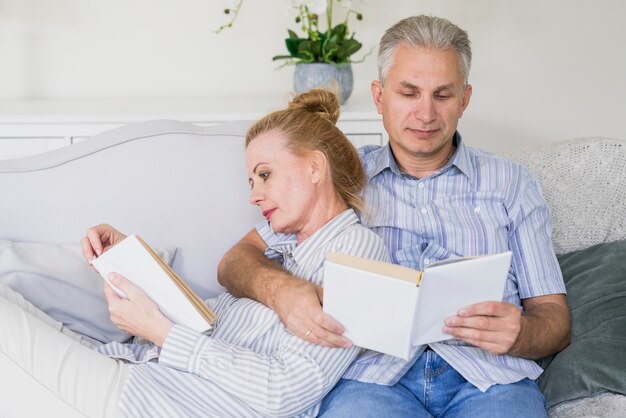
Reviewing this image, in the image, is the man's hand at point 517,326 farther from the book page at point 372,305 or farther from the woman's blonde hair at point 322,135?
the woman's blonde hair at point 322,135

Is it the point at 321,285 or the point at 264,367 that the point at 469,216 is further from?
the point at 264,367

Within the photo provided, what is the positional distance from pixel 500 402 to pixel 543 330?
0.18 m

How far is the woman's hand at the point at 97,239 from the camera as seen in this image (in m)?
1.71

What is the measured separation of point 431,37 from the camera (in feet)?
5.99

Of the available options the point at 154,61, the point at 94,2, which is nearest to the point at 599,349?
the point at 154,61

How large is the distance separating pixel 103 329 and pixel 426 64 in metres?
0.89

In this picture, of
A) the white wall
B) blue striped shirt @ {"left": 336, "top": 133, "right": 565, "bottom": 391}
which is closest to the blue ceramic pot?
the white wall

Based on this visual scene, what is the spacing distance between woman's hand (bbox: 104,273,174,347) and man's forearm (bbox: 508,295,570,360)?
66 cm

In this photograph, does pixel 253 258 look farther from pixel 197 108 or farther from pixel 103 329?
pixel 197 108

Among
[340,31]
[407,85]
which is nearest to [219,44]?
[340,31]

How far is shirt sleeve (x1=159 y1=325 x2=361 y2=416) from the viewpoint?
1479 mm

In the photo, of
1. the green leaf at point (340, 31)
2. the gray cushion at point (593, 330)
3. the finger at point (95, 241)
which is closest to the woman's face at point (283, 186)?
the finger at point (95, 241)

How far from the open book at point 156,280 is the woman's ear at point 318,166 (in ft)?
1.23

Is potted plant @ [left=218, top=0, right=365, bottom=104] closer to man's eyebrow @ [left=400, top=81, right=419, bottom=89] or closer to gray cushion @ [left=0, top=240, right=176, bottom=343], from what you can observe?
man's eyebrow @ [left=400, top=81, right=419, bottom=89]
